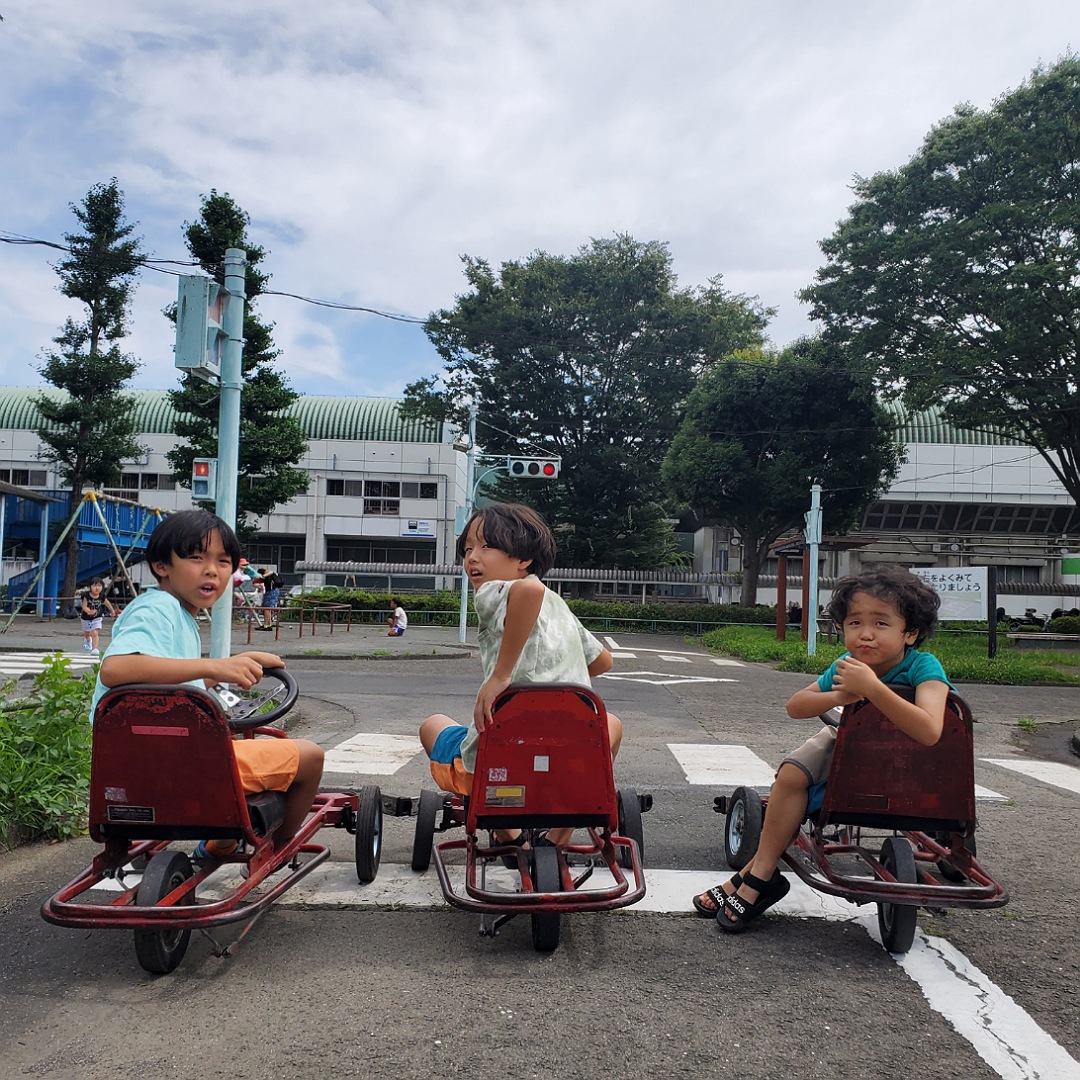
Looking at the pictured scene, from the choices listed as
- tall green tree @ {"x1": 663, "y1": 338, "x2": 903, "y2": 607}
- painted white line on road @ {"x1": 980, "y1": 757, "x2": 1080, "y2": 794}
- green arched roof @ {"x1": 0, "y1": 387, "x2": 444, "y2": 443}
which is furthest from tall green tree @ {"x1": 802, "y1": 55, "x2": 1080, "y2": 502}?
green arched roof @ {"x1": 0, "y1": 387, "x2": 444, "y2": 443}

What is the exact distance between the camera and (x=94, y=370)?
28.1 metres

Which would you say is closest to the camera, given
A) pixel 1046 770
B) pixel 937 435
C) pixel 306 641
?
pixel 1046 770

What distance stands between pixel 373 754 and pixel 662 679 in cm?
810

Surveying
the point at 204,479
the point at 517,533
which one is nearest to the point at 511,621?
the point at 517,533

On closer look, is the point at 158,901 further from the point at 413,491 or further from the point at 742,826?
the point at 413,491

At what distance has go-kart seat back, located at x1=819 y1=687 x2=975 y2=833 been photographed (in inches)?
124

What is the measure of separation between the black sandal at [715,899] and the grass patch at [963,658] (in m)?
13.3

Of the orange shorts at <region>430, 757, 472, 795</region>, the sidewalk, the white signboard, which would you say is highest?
the white signboard

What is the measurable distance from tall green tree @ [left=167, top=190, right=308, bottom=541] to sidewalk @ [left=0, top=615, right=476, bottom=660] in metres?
4.28

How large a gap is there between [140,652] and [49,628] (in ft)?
79.2

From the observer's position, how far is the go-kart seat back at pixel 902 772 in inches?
124

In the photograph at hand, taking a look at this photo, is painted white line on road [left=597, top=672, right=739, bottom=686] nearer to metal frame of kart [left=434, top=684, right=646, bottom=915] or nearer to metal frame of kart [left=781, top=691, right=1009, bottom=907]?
metal frame of kart [left=781, top=691, right=1009, bottom=907]

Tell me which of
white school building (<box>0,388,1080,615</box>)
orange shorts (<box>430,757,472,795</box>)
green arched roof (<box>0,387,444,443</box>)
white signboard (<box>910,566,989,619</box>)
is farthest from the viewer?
green arched roof (<box>0,387,444,443</box>)

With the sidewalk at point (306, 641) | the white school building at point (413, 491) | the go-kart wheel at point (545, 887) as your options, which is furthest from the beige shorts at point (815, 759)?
the white school building at point (413, 491)
